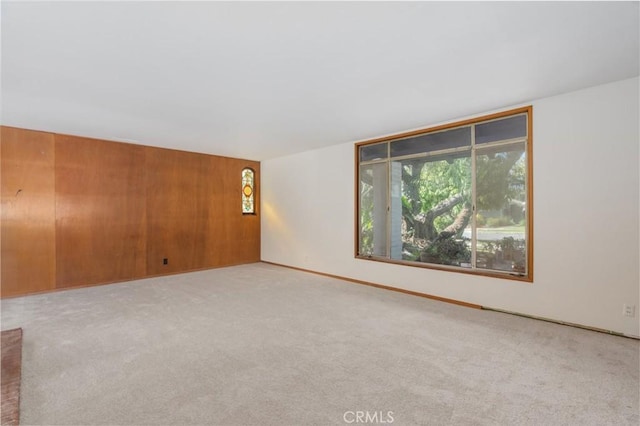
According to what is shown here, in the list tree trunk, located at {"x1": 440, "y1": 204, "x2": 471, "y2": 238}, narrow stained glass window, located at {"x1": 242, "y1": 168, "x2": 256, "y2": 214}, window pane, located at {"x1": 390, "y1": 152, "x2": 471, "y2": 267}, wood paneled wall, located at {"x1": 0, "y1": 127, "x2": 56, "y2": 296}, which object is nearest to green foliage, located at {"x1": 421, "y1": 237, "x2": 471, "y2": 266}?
window pane, located at {"x1": 390, "y1": 152, "x2": 471, "y2": 267}

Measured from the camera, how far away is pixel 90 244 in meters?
5.20

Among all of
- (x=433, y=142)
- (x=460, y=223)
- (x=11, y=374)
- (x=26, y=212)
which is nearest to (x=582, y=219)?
(x=460, y=223)

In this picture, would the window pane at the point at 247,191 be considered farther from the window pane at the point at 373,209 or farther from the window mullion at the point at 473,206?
the window mullion at the point at 473,206

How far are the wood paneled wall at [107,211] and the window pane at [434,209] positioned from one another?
393cm

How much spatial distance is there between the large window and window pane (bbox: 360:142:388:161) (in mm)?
17

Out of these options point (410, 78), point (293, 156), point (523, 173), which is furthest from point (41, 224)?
point (523, 173)

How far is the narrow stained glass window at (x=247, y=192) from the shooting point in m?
7.34

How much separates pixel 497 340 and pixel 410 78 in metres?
2.66

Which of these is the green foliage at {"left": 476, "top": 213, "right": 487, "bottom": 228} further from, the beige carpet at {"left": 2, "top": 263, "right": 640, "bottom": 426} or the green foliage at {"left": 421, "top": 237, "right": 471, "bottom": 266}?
the beige carpet at {"left": 2, "top": 263, "right": 640, "bottom": 426}

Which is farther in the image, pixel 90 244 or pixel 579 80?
pixel 90 244

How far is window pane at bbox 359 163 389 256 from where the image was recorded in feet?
17.3

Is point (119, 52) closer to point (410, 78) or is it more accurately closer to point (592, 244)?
point (410, 78)

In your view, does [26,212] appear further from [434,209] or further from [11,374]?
[434,209]

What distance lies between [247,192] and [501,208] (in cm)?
541
